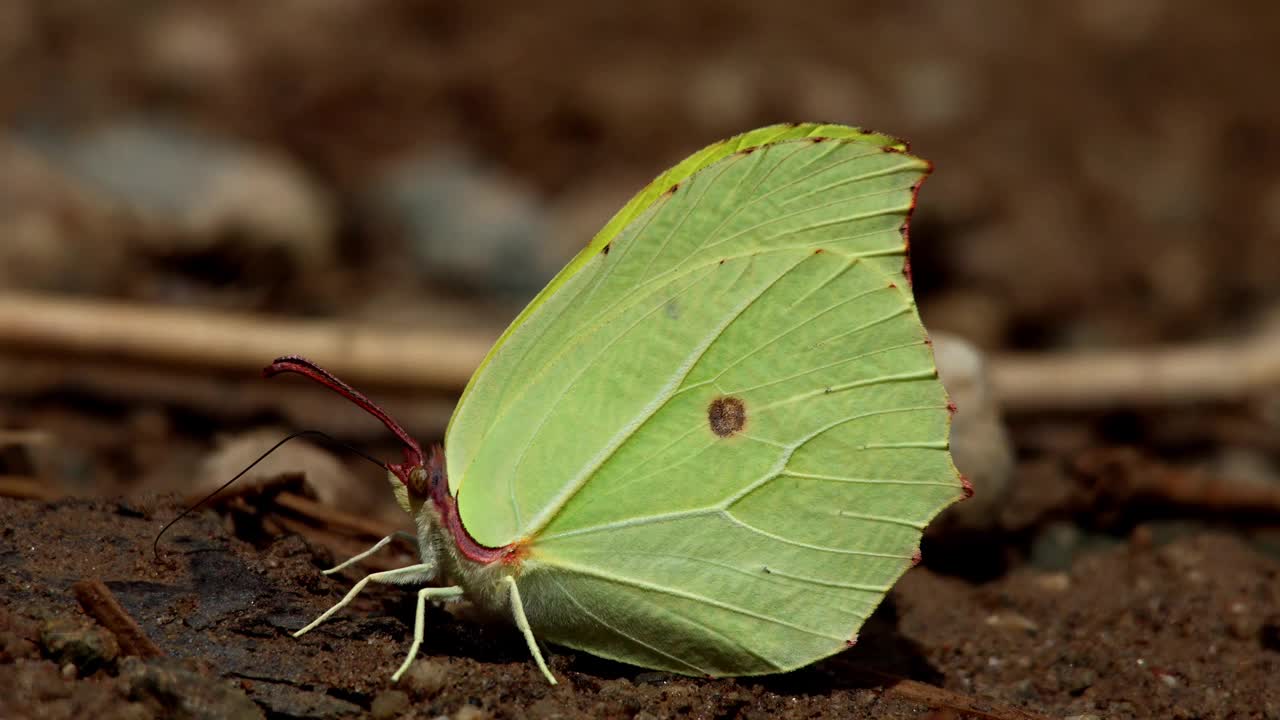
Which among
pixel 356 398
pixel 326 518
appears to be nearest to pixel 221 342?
pixel 326 518

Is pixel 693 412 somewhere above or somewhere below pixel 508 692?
above

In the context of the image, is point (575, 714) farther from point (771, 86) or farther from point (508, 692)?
point (771, 86)

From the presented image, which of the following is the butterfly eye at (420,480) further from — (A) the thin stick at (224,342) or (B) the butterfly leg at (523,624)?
(A) the thin stick at (224,342)

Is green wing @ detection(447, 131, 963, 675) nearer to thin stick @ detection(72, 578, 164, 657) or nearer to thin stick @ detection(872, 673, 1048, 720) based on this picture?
thin stick @ detection(872, 673, 1048, 720)

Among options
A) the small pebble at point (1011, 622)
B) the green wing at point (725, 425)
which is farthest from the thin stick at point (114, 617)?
the small pebble at point (1011, 622)

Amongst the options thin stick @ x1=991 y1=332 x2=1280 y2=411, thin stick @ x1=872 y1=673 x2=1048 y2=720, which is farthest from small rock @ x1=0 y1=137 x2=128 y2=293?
thin stick @ x1=872 y1=673 x2=1048 y2=720

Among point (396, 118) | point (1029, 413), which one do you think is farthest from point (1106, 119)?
point (396, 118)
